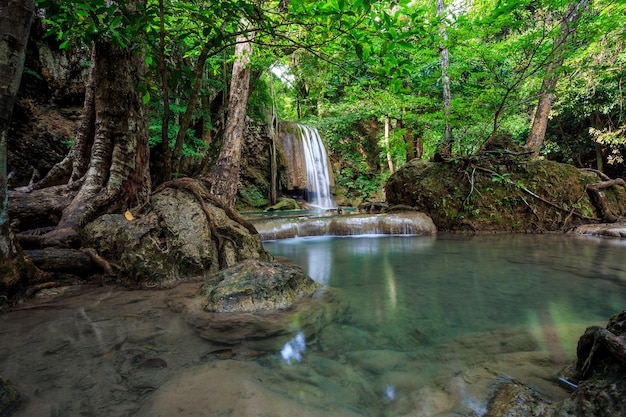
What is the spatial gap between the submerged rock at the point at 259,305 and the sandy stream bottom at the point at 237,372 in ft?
0.50

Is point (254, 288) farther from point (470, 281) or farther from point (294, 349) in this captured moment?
point (470, 281)

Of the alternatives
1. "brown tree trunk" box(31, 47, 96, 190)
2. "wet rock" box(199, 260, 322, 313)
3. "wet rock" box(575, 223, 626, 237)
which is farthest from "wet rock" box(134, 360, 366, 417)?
"wet rock" box(575, 223, 626, 237)

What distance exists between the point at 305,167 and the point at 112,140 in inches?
520

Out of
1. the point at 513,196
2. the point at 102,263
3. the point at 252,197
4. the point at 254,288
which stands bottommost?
the point at 254,288

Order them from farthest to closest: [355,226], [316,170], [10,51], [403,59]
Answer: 1. [316,170]
2. [355,226]
3. [403,59]
4. [10,51]

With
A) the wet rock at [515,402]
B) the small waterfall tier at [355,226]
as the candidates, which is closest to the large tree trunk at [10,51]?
the wet rock at [515,402]

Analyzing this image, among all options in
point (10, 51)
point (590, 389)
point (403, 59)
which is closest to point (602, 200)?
point (403, 59)

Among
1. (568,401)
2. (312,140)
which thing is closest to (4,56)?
(568,401)

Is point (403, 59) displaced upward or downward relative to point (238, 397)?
upward

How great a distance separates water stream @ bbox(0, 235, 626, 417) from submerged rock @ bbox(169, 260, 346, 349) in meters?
0.12

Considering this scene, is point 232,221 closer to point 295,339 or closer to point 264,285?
point 264,285

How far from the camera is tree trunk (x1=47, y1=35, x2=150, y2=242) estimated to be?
3.81m

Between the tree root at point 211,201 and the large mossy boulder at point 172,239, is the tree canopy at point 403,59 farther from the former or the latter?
the large mossy boulder at point 172,239

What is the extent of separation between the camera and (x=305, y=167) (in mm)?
16953
